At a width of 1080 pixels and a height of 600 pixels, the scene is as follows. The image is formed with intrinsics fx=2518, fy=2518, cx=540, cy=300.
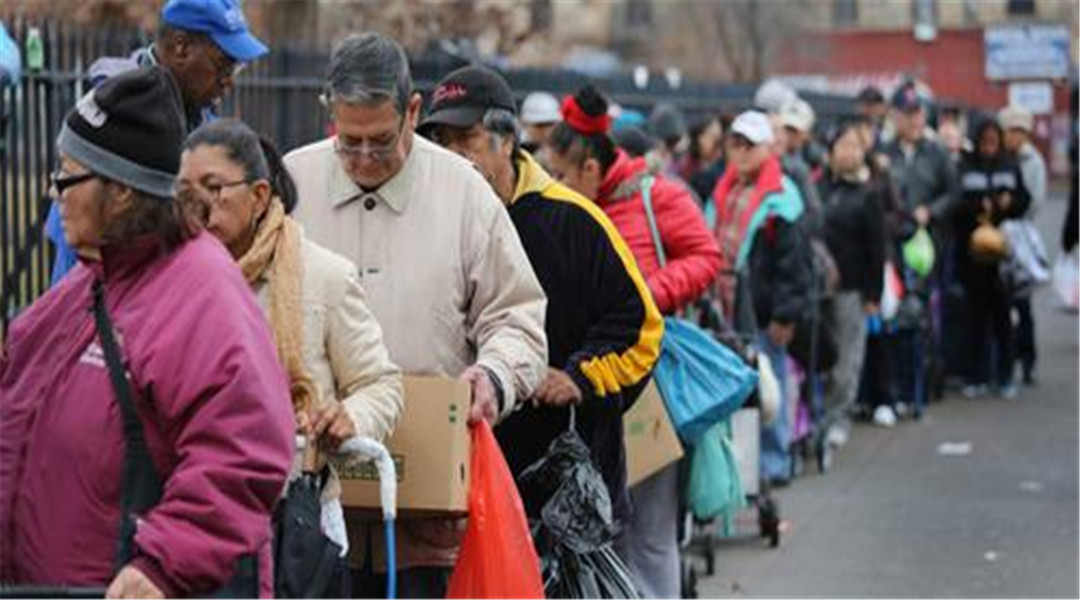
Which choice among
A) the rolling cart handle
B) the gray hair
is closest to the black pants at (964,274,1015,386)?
the gray hair

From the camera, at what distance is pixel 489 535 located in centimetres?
610

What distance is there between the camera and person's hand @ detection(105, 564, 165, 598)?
4246 millimetres

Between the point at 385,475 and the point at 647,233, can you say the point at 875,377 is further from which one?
the point at 385,475

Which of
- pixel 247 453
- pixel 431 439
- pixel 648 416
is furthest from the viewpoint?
pixel 648 416

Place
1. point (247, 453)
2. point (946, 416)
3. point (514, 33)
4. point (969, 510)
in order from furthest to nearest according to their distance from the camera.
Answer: point (514, 33), point (946, 416), point (969, 510), point (247, 453)

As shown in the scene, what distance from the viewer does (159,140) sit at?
4.55m

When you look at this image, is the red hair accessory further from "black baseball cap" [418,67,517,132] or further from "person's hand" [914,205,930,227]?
"person's hand" [914,205,930,227]

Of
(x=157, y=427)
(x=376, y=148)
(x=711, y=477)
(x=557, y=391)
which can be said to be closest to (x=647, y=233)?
(x=711, y=477)

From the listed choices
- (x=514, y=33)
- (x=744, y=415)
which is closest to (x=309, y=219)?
(x=744, y=415)

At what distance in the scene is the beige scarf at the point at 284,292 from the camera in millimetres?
5516

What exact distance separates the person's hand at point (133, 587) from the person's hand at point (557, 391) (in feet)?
9.40

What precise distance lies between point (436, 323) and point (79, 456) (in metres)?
2.02

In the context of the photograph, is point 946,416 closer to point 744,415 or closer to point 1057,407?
point 1057,407

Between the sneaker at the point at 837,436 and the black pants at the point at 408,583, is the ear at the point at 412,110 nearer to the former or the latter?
the black pants at the point at 408,583
